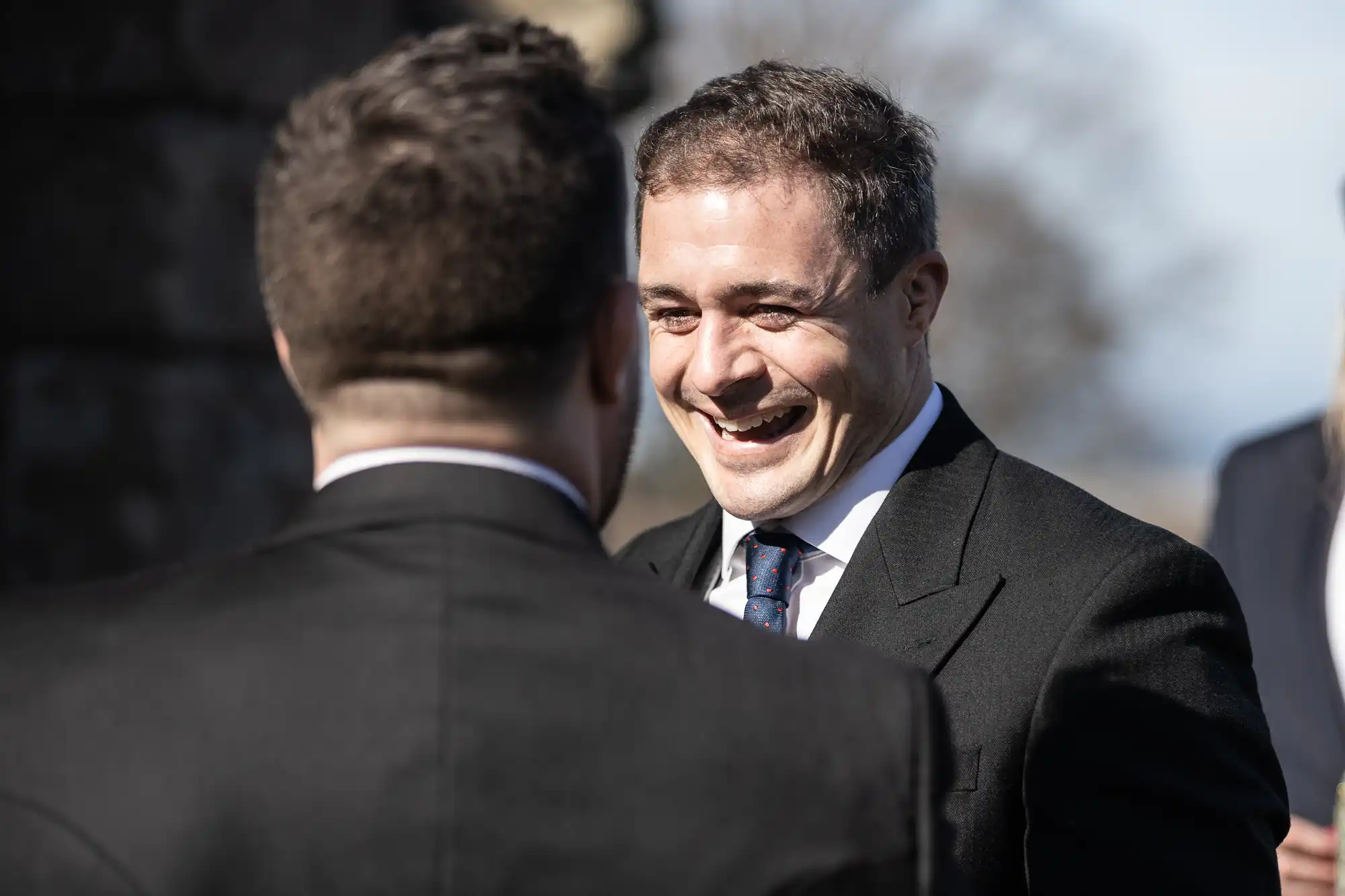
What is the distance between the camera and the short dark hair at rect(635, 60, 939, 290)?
2529 millimetres

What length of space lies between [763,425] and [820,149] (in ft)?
1.46

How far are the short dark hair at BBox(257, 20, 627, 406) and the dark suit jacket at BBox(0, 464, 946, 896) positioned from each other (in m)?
0.16

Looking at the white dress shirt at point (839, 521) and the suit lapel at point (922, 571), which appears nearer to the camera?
the suit lapel at point (922, 571)

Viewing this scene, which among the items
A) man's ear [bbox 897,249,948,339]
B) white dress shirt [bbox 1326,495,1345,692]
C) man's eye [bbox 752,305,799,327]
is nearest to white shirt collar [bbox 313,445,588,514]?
man's eye [bbox 752,305,799,327]

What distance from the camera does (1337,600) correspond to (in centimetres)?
323

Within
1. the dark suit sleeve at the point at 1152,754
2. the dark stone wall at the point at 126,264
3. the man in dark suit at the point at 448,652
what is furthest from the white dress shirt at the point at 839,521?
the dark stone wall at the point at 126,264

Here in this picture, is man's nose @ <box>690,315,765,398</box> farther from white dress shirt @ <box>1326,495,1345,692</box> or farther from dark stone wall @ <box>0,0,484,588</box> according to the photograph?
dark stone wall @ <box>0,0,484,588</box>

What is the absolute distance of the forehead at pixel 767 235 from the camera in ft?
→ 8.20

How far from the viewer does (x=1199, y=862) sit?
2104mm

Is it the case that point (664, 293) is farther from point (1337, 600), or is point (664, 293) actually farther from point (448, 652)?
point (1337, 600)

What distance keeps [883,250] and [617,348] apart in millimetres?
1096

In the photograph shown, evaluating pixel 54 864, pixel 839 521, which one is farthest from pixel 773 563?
pixel 54 864

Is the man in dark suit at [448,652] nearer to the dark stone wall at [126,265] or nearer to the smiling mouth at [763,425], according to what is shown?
the smiling mouth at [763,425]

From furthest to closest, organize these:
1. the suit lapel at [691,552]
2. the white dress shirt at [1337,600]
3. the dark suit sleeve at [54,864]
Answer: the white dress shirt at [1337,600] → the suit lapel at [691,552] → the dark suit sleeve at [54,864]
